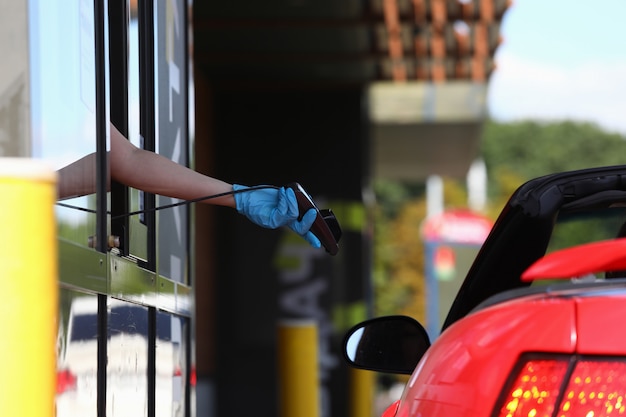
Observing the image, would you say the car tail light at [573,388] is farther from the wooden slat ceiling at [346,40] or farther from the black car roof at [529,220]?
the wooden slat ceiling at [346,40]

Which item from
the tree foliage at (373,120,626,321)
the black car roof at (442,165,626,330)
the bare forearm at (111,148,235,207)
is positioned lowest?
the black car roof at (442,165,626,330)

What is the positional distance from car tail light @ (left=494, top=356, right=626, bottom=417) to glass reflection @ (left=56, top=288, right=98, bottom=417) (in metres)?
1.39

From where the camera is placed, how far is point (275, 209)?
3.89m

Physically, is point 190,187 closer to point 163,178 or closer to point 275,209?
point 163,178

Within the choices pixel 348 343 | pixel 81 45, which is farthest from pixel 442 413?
pixel 81 45

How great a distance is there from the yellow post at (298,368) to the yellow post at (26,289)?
1055 cm

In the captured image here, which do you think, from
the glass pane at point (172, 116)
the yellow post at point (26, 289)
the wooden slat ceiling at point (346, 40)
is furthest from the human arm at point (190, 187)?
the wooden slat ceiling at point (346, 40)

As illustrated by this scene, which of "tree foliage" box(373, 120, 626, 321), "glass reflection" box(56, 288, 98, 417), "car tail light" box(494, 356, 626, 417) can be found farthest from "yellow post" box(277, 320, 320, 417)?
"tree foliage" box(373, 120, 626, 321)

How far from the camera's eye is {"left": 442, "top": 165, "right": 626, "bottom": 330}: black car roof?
324 cm

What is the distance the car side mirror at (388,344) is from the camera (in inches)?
133

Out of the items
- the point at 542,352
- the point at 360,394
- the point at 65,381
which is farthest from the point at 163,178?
the point at 360,394

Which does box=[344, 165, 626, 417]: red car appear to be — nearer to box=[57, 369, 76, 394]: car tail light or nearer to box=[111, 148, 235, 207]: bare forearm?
box=[57, 369, 76, 394]: car tail light

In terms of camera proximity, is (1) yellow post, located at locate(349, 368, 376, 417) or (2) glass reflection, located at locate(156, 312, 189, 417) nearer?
(2) glass reflection, located at locate(156, 312, 189, 417)

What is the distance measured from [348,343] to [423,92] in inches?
639
